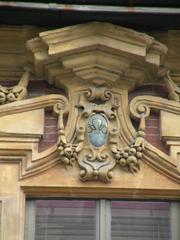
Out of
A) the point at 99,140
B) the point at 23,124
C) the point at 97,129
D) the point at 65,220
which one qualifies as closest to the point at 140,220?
the point at 65,220

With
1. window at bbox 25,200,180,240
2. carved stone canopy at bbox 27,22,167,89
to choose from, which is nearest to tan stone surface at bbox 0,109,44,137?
carved stone canopy at bbox 27,22,167,89

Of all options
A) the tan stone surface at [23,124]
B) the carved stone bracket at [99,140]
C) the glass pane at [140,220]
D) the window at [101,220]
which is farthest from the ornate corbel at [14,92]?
the glass pane at [140,220]

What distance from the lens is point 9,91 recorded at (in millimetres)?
8586

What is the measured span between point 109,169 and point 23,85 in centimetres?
122

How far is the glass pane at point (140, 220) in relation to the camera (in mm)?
8203

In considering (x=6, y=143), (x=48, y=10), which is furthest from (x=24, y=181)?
(x=48, y=10)

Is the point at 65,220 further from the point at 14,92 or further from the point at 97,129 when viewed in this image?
the point at 14,92

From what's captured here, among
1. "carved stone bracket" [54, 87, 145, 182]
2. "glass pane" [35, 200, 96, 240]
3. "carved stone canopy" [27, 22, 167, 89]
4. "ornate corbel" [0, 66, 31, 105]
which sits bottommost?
"glass pane" [35, 200, 96, 240]

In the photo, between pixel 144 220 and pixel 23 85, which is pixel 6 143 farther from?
pixel 144 220

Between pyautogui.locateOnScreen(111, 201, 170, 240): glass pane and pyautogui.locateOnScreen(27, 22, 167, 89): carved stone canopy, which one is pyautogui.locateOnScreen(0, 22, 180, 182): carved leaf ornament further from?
pyautogui.locateOnScreen(111, 201, 170, 240): glass pane

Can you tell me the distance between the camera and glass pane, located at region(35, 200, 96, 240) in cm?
816

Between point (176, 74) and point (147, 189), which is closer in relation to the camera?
point (147, 189)

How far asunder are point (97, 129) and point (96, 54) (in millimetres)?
742

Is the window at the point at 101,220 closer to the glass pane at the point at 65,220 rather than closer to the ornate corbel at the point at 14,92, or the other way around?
the glass pane at the point at 65,220
